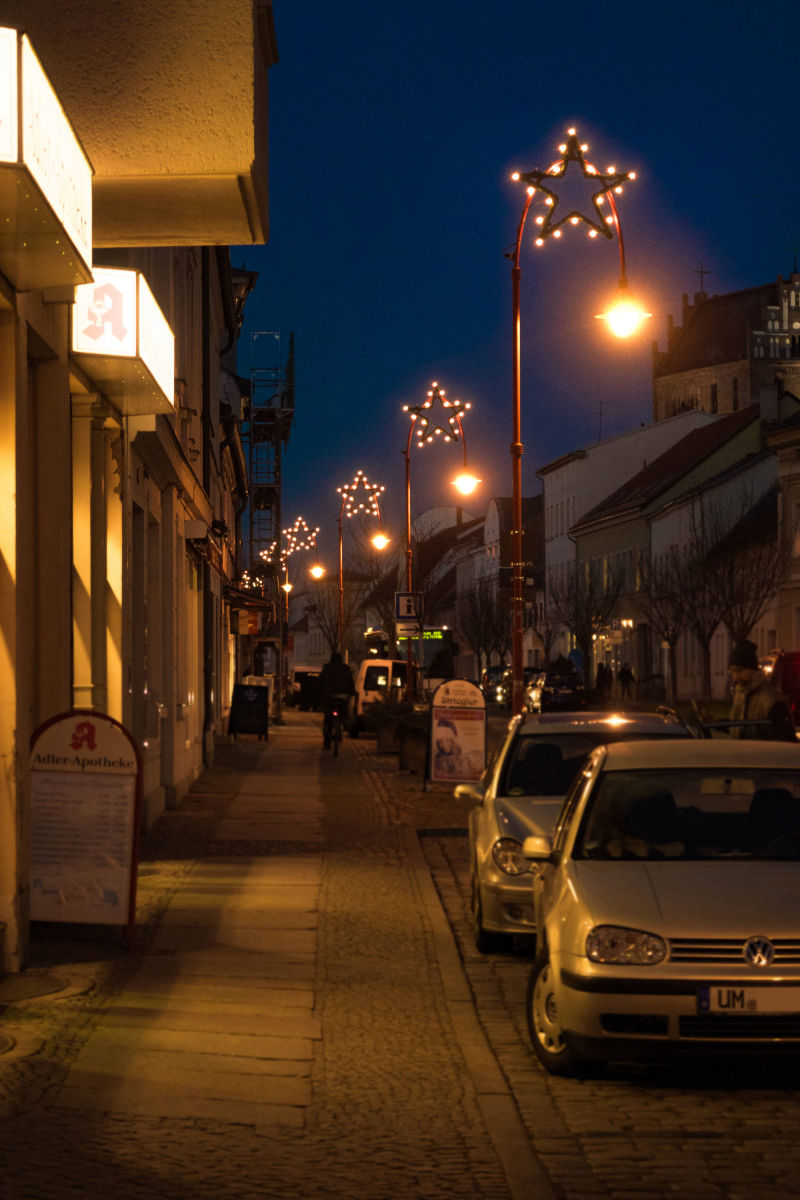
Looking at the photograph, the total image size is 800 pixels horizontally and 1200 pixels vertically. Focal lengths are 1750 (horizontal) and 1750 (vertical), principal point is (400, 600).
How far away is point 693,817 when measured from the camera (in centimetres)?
820

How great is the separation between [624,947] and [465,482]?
27.7 metres

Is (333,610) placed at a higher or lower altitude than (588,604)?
higher

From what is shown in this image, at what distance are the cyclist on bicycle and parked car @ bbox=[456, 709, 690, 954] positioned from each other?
20.2m

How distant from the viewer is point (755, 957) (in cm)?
702

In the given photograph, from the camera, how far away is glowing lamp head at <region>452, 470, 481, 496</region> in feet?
113

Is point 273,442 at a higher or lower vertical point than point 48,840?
higher

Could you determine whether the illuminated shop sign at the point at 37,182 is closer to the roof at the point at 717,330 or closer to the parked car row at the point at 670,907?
the parked car row at the point at 670,907

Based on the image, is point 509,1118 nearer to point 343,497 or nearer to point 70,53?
point 70,53

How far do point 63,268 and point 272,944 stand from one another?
4353 millimetres

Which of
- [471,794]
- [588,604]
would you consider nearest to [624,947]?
[471,794]

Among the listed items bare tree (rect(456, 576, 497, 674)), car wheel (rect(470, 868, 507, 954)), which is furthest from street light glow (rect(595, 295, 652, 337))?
bare tree (rect(456, 576, 497, 674))

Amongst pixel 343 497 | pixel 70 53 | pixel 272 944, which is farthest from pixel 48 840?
pixel 343 497

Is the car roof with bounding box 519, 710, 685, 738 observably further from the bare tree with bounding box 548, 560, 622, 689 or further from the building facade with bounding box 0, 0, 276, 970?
the bare tree with bounding box 548, 560, 622, 689

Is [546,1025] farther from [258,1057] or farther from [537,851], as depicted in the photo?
[258,1057]
